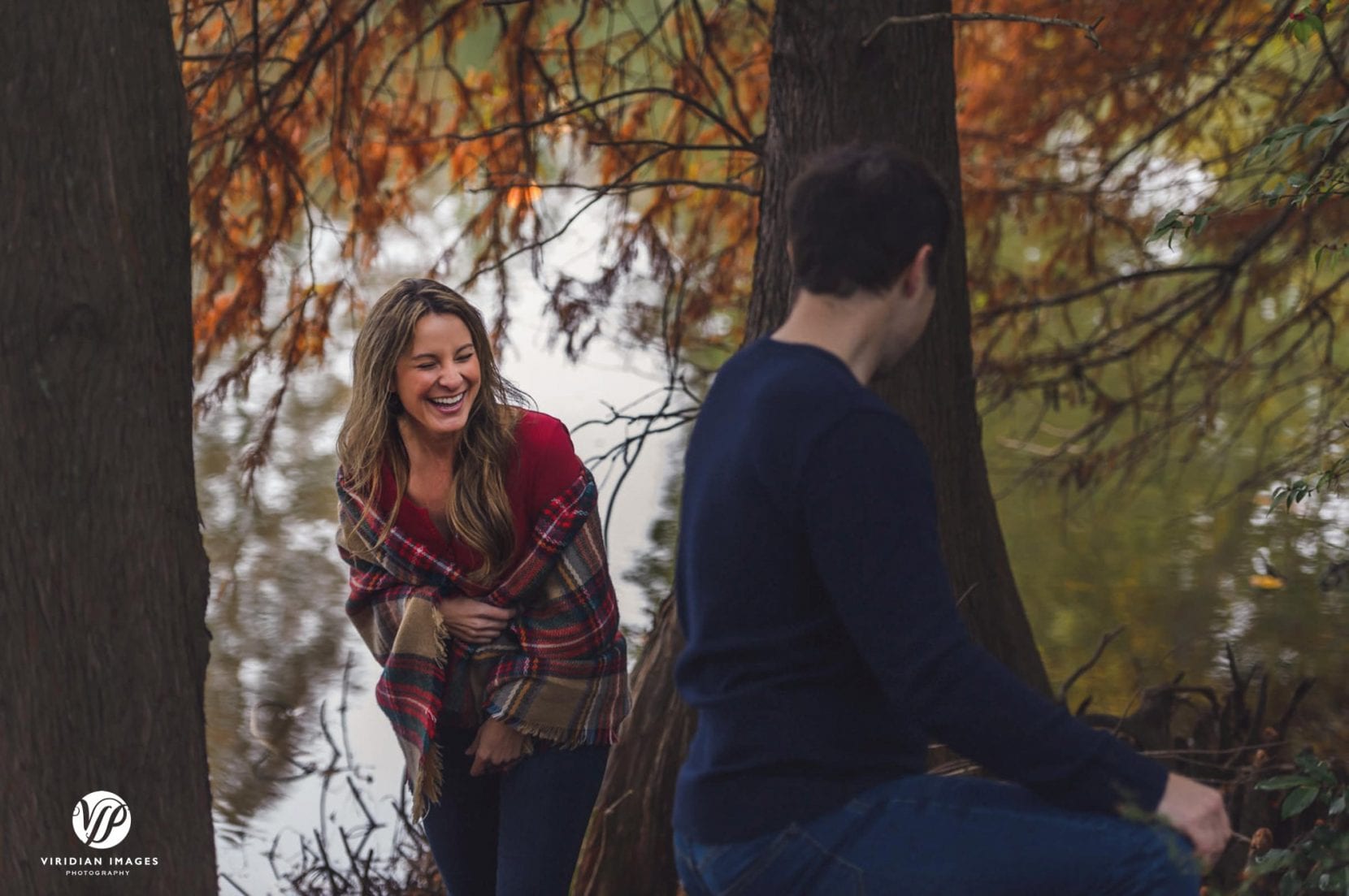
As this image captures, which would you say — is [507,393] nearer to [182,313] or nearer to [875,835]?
[182,313]

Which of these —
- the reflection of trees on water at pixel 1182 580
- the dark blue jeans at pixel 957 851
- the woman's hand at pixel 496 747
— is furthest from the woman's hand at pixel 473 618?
the reflection of trees on water at pixel 1182 580

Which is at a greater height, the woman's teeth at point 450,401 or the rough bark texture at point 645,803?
the woman's teeth at point 450,401

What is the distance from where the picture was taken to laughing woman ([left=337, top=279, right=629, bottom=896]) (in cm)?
288

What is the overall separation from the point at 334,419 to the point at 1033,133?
237 inches

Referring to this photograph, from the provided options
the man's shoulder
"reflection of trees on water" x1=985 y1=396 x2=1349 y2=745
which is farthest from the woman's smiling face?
"reflection of trees on water" x1=985 y1=396 x2=1349 y2=745

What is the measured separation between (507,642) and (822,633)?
48.3 inches

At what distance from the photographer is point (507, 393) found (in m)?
3.06

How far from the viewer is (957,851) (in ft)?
5.96

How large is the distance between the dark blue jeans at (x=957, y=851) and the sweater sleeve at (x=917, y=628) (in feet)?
0.17

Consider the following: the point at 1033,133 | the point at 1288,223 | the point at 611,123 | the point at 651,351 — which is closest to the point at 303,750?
the point at 611,123

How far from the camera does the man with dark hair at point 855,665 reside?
69.7 inches

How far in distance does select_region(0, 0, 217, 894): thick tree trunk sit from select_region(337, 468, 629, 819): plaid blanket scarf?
1.21 feet

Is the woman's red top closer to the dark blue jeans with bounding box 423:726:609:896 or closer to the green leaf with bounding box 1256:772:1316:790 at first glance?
the dark blue jeans with bounding box 423:726:609:896

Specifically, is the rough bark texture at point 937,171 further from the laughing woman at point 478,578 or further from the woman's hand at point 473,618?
the woman's hand at point 473,618
